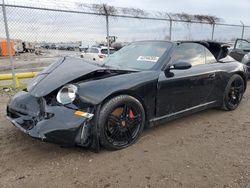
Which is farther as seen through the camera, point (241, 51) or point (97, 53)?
point (97, 53)

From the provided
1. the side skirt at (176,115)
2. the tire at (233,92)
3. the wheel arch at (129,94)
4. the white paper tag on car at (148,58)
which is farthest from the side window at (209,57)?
the wheel arch at (129,94)

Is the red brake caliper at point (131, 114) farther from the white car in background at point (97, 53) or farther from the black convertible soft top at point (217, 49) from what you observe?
the white car in background at point (97, 53)

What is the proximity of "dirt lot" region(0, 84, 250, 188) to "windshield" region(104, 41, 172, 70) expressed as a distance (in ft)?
3.49

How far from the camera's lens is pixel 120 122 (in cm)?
302

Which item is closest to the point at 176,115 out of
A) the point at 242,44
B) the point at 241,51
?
the point at 241,51

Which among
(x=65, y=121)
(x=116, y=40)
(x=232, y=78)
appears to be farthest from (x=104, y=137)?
(x=116, y=40)

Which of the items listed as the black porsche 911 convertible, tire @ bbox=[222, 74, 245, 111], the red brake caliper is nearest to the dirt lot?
the black porsche 911 convertible

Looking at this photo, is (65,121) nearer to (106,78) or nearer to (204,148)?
(106,78)

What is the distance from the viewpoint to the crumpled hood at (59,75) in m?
2.90

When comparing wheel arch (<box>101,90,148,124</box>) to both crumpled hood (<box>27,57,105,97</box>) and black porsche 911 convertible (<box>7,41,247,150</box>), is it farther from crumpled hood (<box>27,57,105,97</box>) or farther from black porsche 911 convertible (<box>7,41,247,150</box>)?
crumpled hood (<box>27,57,105,97</box>)

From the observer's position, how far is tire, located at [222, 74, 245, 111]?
4594 millimetres

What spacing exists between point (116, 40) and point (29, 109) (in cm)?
684

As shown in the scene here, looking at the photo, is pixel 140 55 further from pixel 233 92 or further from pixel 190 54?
pixel 233 92

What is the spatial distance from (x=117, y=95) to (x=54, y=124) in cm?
83
